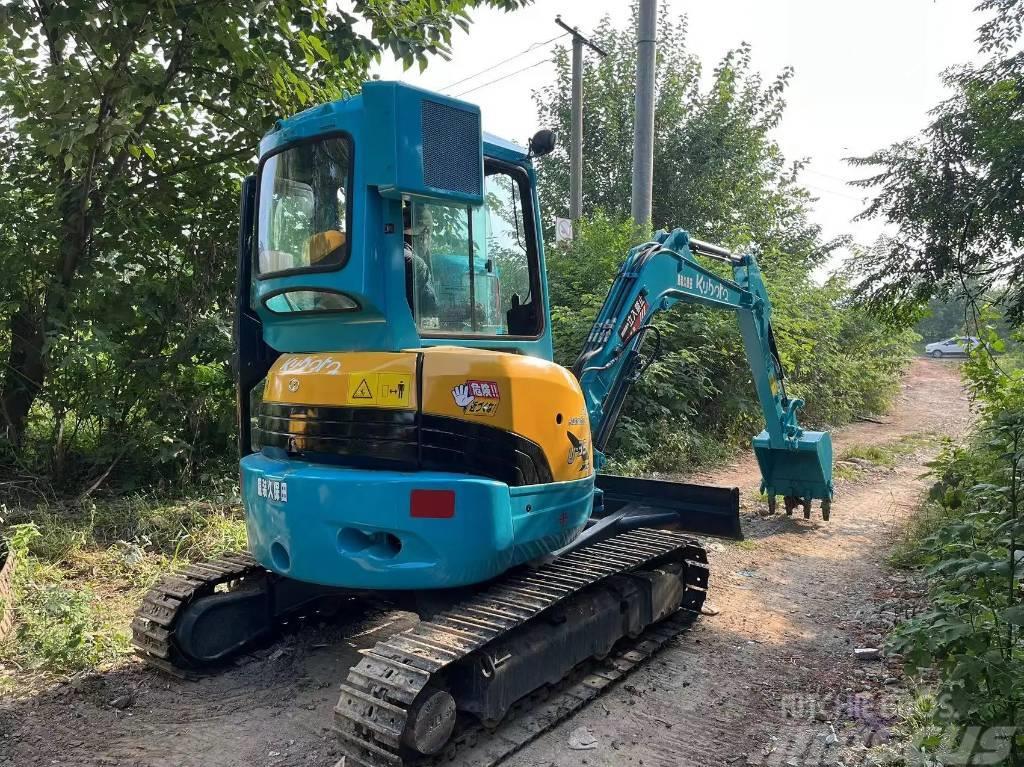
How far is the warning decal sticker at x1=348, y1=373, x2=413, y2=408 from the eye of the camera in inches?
127

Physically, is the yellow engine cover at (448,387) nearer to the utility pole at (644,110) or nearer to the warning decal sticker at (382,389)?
the warning decal sticker at (382,389)

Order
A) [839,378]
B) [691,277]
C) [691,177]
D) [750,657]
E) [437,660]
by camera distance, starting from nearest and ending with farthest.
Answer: [437,660], [750,657], [691,277], [839,378], [691,177]

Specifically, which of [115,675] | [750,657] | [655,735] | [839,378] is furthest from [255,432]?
[839,378]

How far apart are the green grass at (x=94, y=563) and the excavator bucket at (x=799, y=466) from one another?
183 inches

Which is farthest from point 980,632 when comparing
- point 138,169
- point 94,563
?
point 138,169

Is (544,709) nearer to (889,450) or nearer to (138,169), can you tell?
(138,169)

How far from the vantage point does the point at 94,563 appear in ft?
17.4

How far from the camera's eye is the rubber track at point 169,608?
3.85 metres

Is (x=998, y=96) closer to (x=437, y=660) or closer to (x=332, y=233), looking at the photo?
(x=332, y=233)

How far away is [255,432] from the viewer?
3.95 m

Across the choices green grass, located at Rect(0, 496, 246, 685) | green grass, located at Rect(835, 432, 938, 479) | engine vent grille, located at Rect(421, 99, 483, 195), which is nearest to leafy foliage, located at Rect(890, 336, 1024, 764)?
engine vent grille, located at Rect(421, 99, 483, 195)

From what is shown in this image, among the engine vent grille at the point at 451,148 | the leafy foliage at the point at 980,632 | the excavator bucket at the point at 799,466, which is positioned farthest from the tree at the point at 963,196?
the engine vent grille at the point at 451,148

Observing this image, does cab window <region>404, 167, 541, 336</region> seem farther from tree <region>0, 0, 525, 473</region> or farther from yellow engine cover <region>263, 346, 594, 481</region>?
tree <region>0, 0, 525, 473</region>

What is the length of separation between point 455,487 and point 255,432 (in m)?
1.30
